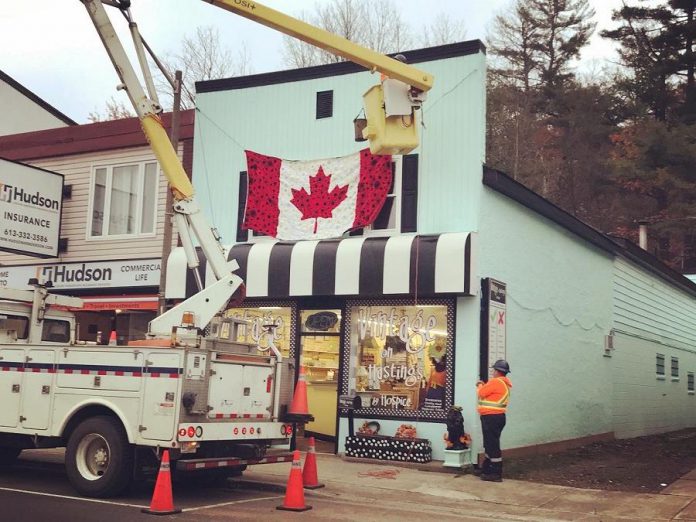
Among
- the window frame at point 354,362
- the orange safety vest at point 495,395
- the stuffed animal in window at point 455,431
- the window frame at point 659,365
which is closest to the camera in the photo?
the orange safety vest at point 495,395

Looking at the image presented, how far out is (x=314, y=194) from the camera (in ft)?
53.4

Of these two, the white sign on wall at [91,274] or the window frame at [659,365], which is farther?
the window frame at [659,365]

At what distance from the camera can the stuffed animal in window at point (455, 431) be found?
13.6m

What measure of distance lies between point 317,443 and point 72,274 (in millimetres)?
7117

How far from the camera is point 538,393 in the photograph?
16875 millimetres

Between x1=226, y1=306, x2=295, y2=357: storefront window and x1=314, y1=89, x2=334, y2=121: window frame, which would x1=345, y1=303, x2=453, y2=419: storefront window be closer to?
x1=226, y1=306, x2=295, y2=357: storefront window

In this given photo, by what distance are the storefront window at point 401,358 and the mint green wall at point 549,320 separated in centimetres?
62

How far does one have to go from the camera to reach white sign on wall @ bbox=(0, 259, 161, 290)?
18219 mm

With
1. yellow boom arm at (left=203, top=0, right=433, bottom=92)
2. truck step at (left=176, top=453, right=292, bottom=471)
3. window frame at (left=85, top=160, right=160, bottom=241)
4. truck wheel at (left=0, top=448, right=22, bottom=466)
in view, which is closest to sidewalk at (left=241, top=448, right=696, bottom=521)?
truck step at (left=176, top=453, right=292, bottom=471)

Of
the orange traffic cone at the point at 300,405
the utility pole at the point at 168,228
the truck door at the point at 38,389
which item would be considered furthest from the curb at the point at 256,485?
the utility pole at the point at 168,228

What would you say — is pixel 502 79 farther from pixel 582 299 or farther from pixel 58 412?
pixel 58 412

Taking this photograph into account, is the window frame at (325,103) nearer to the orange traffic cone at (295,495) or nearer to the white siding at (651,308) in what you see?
the orange traffic cone at (295,495)

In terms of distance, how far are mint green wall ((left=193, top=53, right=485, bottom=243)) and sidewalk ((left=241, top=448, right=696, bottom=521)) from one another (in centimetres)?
447

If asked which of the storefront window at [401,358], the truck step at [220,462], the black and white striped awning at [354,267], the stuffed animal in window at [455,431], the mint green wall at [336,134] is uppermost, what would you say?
the mint green wall at [336,134]
